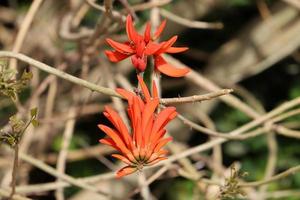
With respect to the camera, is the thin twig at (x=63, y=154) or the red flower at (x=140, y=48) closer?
the red flower at (x=140, y=48)

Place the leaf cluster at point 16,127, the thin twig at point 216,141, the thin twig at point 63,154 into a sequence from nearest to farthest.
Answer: the leaf cluster at point 16,127 < the thin twig at point 216,141 < the thin twig at point 63,154

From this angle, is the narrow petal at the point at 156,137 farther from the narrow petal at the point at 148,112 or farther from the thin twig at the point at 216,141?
the thin twig at the point at 216,141

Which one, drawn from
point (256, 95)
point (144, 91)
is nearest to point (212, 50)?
point (256, 95)

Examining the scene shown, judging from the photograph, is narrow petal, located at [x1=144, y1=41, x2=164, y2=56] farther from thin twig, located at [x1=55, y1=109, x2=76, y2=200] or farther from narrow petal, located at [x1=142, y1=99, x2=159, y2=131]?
thin twig, located at [x1=55, y1=109, x2=76, y2=200]

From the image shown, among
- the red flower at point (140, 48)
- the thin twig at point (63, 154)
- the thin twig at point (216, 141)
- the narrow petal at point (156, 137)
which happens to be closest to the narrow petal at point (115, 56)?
the red flower at point (140, 48)

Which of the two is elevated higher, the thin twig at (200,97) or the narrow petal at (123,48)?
the narrow petal at (123,48)

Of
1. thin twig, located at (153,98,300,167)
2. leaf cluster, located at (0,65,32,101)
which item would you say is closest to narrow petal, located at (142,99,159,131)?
leaf cluster, located at (0,65,32,101)

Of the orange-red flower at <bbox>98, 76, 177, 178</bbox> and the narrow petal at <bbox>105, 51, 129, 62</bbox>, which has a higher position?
the narrow petal at <bbox>105, 51, 129, 62</bbox>

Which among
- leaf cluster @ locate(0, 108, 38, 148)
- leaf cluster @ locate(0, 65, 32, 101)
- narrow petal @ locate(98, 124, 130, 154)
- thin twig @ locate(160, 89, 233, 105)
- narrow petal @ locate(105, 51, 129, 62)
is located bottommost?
narrow petal @ locate(98, 124, 130, 154)

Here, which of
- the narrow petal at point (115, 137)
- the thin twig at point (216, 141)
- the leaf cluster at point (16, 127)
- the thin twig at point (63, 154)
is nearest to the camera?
the narrow petal at point (115, 137)

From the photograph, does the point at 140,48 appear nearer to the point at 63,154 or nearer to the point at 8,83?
the point at 8,83

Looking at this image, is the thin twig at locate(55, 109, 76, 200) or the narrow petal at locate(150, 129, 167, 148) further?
the thin twig at locate(55, 109, 76, 200)

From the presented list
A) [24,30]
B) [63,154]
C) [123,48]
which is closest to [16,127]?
[123,48]
